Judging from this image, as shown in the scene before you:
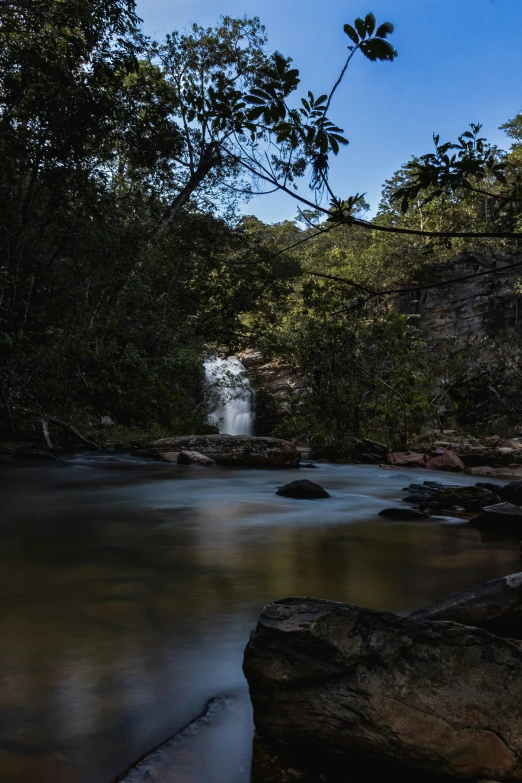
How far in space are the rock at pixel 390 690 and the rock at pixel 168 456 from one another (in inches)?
429

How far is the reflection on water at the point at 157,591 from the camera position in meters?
1.91

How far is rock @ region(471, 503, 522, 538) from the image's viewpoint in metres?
5.55

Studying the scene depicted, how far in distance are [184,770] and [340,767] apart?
51cm

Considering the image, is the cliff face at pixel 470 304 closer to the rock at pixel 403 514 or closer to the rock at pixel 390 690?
the rock at pixel 403 514

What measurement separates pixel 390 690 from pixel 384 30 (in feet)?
8.24

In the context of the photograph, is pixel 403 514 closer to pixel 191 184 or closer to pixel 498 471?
pixel 498 471

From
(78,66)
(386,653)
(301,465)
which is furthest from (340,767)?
(78,66)

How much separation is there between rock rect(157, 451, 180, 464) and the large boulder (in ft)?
0.64

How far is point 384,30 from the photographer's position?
2158mm

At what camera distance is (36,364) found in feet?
41.0

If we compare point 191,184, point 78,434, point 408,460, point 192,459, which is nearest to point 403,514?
point 408,460

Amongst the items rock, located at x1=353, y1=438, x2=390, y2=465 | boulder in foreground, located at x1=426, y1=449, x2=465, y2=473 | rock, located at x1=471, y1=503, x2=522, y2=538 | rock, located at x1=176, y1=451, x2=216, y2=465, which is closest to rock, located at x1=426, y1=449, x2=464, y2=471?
boulder in foreground, located at x1=426, y1=449, x2=465, y2=473

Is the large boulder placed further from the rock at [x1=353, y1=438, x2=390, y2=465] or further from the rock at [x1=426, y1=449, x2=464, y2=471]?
Answer: the rock at [x1=426, y1=449, x2=464, y2=471]

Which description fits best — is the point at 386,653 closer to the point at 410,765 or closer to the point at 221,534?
the point at 410,765
